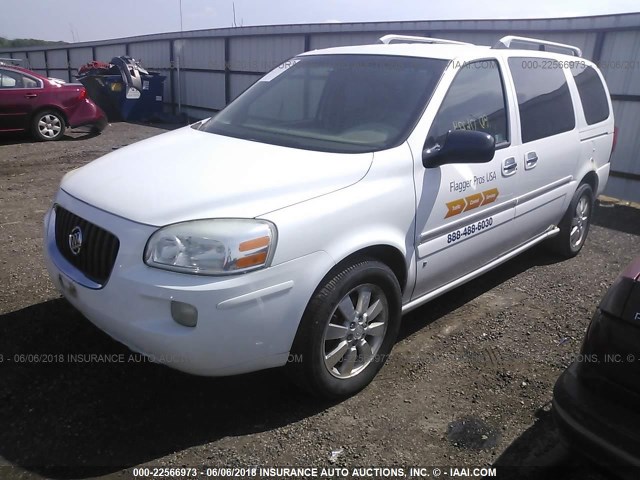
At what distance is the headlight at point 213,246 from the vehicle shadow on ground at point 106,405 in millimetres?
854

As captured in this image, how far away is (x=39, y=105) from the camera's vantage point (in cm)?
1065

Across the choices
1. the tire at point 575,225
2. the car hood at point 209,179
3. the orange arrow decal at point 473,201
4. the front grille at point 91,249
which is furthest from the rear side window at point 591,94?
the front grille at point 91,249

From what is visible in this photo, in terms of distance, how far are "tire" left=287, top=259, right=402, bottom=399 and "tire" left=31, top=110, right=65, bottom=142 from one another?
33.3ft

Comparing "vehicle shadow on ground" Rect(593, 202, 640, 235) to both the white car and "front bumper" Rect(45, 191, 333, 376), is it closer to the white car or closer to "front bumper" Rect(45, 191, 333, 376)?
the white car

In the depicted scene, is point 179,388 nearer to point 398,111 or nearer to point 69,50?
point 398,111

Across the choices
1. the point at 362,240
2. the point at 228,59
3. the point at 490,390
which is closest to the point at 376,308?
the point at 362,240

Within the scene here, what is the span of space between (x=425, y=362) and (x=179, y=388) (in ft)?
4.80

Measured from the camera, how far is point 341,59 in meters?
3.72

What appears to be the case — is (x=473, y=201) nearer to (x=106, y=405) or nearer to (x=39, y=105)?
(x=106, y=405)

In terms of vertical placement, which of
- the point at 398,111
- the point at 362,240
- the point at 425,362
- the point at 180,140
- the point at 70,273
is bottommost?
the point at 425,362

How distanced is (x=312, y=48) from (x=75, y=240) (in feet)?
34.5

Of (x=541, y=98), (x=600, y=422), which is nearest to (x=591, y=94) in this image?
(x=541, y=98)

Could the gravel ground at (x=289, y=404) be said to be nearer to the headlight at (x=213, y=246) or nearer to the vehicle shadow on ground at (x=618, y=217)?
the headlight at (x=213, y=246)

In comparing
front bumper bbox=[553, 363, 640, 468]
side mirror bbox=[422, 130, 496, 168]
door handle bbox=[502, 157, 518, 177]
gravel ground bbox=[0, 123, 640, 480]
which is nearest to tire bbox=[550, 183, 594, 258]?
gravel ground bbox=[0, 123, 640, 480]
